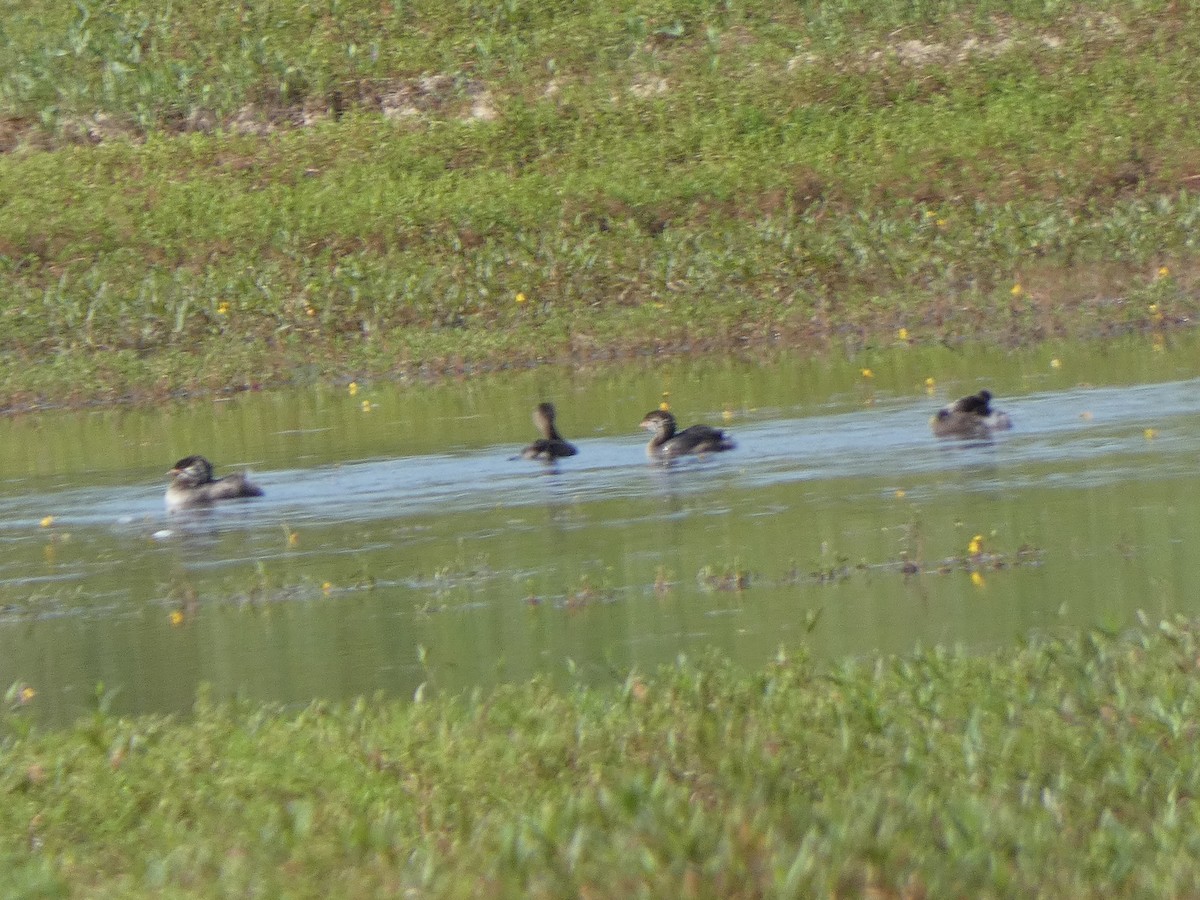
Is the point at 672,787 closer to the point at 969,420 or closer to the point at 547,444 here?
the point at 969,420

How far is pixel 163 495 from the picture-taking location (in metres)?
17.0

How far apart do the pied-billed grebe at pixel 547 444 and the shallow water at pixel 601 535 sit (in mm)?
276

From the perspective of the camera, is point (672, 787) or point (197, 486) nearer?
point (672, 787)

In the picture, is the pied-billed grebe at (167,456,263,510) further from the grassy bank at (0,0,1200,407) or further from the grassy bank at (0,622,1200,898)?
the grassy bank at (0,0,1200,407)

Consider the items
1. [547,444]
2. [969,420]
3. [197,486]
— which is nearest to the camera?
[969,420]

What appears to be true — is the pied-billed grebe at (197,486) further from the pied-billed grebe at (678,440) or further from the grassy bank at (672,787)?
the grassy bank at (672,787)

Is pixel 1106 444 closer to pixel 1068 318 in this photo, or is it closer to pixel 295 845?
pixel 1068 318

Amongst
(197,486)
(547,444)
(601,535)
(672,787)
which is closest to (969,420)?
(547,444)

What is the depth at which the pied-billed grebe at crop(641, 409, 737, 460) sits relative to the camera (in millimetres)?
16094

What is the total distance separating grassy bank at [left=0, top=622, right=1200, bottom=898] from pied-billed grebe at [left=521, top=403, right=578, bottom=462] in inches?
288

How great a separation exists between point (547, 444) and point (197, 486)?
263cm

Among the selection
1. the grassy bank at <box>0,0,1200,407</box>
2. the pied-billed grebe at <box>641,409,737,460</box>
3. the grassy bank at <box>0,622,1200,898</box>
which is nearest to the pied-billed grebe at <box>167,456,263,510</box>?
the pied-billed grebe at <box>641,409,737,460</box>

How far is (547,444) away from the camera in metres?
16.6

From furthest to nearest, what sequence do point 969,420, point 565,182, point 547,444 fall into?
point 565,182, point 547,444, point 969,420
